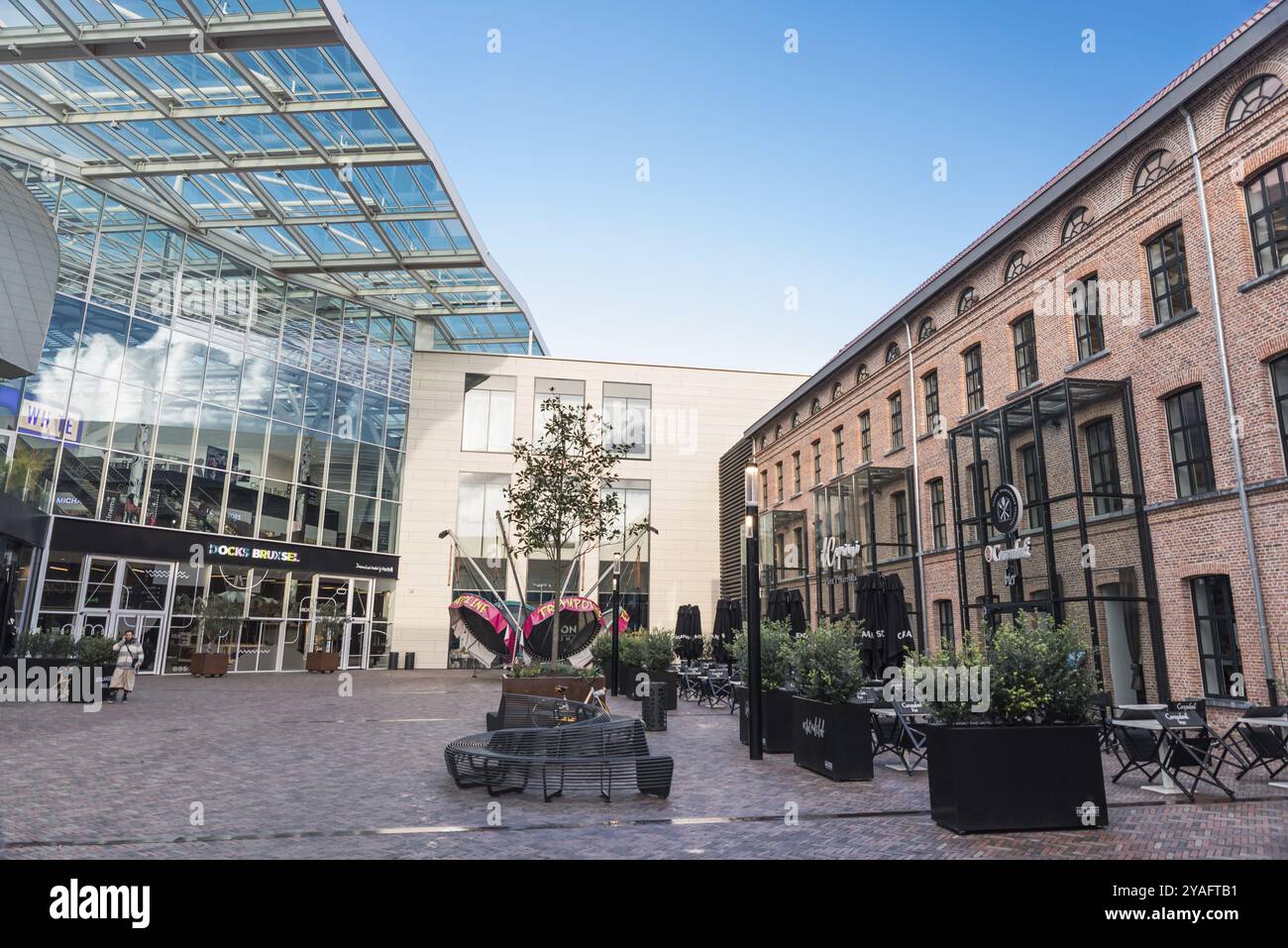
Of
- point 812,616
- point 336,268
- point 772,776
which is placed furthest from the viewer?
point 336,268

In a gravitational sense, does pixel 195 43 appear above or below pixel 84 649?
above

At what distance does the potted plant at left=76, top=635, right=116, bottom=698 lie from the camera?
1825 cm

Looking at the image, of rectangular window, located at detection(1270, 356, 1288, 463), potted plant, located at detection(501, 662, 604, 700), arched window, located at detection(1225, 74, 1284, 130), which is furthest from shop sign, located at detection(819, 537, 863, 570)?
arched window, located at detection(1225, 74, 1284, 130)

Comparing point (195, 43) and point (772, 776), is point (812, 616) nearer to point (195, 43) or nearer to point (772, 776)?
point (772, 776)

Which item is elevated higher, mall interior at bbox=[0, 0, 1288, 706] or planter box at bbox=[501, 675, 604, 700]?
mall interior at bbox=[0, 0, 1288, 706]

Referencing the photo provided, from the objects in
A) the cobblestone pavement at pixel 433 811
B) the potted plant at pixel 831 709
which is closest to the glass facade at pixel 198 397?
→ the cobblestone pavement at pixel 433 811

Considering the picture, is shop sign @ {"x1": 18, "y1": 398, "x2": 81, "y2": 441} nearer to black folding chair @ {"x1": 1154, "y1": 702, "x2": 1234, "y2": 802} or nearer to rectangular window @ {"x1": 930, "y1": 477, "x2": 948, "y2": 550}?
rectangular window @ {"x1": 930, "y1": 477, "x2": 948, "y2": 550}

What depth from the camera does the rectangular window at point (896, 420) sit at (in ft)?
78.1

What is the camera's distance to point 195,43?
17.7 m

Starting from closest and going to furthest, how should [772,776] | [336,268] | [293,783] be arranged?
[293,783]
[772,776]
[336,268]

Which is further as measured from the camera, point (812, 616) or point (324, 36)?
point (812, 616)

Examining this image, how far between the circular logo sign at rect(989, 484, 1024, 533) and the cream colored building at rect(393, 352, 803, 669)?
77.4 feet

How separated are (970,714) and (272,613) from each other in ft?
97.6

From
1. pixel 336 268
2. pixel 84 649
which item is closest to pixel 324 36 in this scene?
pixel 336 268
